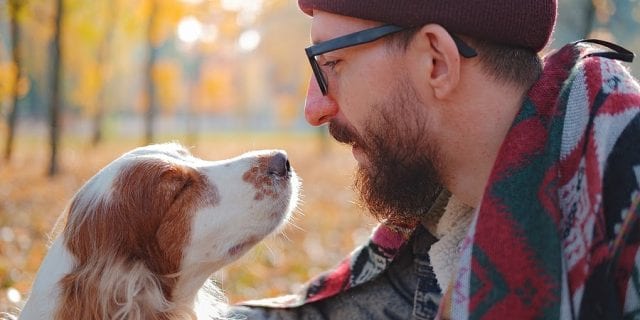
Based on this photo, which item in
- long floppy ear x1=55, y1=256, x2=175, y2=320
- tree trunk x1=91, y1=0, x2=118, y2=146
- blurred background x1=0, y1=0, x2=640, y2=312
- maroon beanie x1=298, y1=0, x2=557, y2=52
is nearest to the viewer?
maroon beanie x1=298, y1=0, x2=557, y2=52

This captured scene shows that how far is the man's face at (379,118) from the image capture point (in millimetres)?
2668

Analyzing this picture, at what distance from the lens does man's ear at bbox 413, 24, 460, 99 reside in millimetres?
2457

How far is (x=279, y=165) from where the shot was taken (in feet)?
11.0

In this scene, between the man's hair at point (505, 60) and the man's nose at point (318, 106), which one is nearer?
the man's hair at point (505, 60)

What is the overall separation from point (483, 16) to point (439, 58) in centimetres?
21

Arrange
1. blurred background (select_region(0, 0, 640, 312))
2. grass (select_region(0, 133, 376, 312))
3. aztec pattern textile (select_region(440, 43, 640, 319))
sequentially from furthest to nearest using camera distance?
blurred background (select_region(0, 0, 640, 312)) < grass (select_region(0, 133, 376, 312)) < aztec pattern textile (select_region(440, 43, 640, 319))

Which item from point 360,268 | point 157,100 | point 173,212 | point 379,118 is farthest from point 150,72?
point 379,118

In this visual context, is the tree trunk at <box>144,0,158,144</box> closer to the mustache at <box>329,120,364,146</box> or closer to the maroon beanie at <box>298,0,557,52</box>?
the mustache at <box>329,120,364,146</box>

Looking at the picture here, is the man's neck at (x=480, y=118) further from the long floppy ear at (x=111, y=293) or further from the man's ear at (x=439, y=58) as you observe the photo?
the long floppy ear at (x=111, y=293)

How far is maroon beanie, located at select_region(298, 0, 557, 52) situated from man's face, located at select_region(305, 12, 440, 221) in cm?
14

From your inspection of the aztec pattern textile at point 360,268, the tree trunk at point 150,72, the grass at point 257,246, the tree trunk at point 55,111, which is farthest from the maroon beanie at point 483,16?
the tree trunk at point 150,72

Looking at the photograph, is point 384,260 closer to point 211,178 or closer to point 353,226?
point 211,178

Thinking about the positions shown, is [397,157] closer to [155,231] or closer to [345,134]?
[345,134]

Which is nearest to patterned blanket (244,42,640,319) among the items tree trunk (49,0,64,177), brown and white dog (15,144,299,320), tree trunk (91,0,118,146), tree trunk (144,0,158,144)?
brown and white dog (15,144,299,320)
